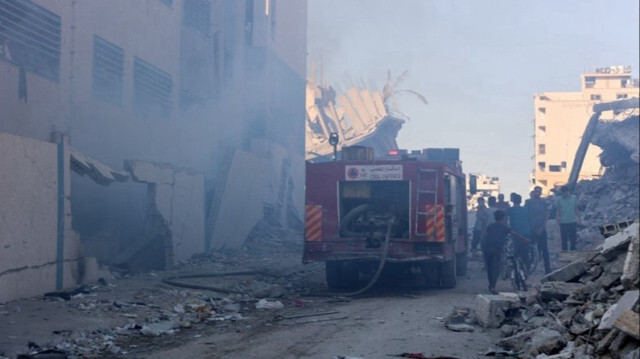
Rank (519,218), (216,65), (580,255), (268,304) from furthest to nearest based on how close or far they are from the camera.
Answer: (216,65) → (519,218) → (268,304) → (580,255)

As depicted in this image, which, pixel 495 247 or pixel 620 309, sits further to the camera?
pixel 495 247

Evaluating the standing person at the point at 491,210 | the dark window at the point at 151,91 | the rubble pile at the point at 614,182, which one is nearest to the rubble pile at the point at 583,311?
the standing person at the point at 491,210

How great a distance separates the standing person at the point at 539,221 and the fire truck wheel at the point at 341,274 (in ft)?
12.2

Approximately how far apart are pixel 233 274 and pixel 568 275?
6.78 m

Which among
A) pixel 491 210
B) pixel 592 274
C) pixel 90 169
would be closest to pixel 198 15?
pixel 90 169

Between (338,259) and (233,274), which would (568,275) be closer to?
(338,259)

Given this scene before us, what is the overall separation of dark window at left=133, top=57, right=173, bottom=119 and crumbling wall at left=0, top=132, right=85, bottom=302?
20.0 feet

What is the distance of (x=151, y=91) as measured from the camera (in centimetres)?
1753

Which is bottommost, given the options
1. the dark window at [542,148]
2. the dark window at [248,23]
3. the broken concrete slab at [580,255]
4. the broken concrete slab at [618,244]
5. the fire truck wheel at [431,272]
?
the fire truck wheel at [431,272]

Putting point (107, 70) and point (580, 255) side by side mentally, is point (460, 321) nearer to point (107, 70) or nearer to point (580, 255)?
point (580, 255)

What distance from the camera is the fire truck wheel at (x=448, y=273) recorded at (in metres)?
12.9

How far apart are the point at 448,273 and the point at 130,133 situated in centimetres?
777

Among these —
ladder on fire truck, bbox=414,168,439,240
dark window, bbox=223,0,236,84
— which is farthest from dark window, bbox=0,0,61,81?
dark window, bbox=223,0,236,84

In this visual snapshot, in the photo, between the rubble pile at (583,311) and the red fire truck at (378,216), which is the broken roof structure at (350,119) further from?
the rubble pile at (583,311)
